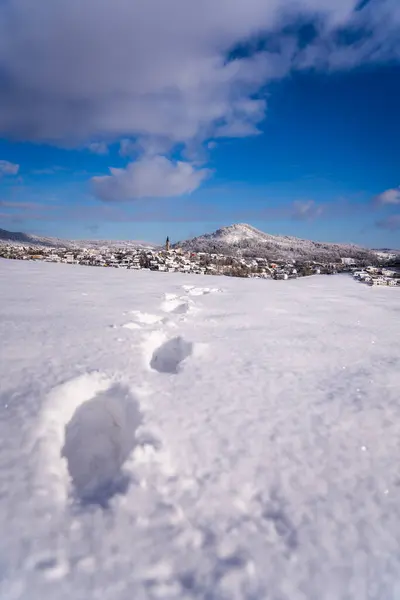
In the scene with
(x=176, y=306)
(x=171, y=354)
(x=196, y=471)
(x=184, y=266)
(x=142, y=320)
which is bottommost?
(x=196, y=471)

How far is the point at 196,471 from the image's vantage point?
265 centimetres

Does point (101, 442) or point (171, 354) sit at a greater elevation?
point (171, 354)

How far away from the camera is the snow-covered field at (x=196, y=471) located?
1913mm

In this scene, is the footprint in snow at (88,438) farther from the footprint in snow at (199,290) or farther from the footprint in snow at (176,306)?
the footprint in snow at (199,290)

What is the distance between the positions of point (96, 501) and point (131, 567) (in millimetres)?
600

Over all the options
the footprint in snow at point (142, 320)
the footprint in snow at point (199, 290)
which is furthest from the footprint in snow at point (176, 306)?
the footprint in snow at point (199, 290)

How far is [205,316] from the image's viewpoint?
7.88 meters

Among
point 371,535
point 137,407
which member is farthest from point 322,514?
point 137,407

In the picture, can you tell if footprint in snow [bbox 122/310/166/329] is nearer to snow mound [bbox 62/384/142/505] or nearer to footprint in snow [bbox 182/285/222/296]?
snow mound [bbox 62/384/142/505]

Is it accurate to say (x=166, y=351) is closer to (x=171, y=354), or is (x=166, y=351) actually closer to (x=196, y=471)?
(x=171, y=354)

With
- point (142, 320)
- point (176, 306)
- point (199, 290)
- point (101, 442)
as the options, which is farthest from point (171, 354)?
point (199, 290)

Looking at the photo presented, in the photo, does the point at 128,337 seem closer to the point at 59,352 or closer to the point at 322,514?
the point at 59,352

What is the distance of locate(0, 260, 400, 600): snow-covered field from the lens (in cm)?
191

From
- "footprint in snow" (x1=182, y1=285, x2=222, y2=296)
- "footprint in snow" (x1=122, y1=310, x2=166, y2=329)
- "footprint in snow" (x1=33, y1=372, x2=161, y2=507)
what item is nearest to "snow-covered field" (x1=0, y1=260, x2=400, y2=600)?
"footprint in snow" (x1=33, y1=372, x2=161, y2=507)
